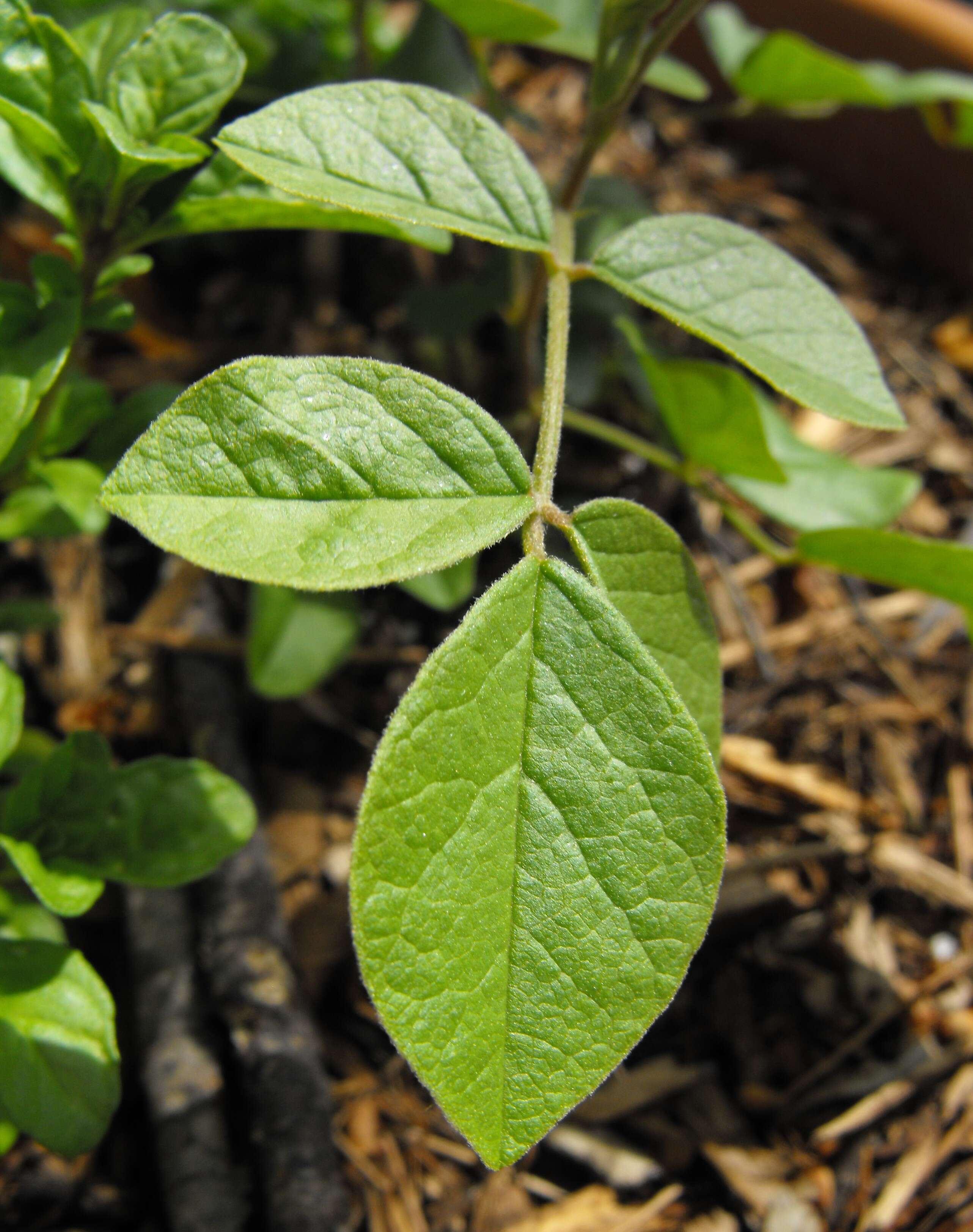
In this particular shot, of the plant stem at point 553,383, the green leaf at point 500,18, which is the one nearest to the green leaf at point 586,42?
the green leaf at point 500,18

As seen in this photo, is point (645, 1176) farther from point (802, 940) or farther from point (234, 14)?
point (234, 14)

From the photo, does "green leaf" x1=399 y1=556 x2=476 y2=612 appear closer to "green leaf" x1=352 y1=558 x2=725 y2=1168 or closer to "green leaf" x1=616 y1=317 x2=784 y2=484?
"green leaf" x1=616 y1=317 x2=784 y2=484

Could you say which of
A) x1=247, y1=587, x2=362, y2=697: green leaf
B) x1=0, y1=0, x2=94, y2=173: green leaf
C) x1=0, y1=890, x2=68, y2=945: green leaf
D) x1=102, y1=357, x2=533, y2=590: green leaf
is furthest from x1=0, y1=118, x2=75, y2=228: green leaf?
x1=0, y1=890, x2=68, y2=945: green leaf

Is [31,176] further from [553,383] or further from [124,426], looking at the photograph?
[553,383]

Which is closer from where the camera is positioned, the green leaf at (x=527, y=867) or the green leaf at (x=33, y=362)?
the green leaf at (x=527, y=867)

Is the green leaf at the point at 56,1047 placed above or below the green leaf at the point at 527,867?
below

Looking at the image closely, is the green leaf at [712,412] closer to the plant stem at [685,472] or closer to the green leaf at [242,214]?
the plant stem at [685,472]
